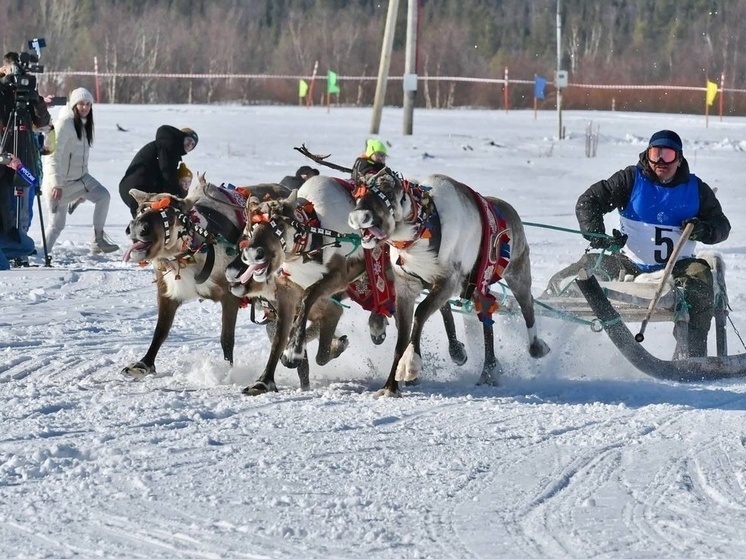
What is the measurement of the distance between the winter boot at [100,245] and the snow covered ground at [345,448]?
1836 mm

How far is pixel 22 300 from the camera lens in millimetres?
9414

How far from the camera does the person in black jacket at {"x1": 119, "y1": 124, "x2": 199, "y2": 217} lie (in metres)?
10.5

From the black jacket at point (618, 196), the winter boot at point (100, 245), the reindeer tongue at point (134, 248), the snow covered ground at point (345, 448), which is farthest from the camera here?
the winter boot at point (100, 245)

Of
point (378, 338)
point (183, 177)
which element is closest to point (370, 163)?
point (378, 338)

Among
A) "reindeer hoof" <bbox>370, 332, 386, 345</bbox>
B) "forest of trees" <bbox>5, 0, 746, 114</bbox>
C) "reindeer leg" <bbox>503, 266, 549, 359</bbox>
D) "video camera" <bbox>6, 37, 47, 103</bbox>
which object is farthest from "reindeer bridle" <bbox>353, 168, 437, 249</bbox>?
"forest of trees" <bbox>5, 0, 746, 114</bbox>

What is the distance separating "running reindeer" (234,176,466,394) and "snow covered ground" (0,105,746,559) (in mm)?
376

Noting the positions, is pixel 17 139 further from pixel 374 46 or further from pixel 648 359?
pixel 374 46

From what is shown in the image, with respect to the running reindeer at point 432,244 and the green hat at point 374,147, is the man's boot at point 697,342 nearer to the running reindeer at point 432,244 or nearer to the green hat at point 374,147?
the running reindeer at point 432,244

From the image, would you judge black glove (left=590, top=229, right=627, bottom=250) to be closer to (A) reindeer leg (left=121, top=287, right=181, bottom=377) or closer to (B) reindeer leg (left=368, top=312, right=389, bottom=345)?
(B) reindeer leg (left=368, top=312, right=389, bottom=345)

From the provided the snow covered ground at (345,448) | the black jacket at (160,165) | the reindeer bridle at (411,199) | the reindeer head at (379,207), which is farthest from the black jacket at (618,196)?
the black jacket at (160,165)

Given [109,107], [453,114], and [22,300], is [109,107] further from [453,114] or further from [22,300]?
[22,300]

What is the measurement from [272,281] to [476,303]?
43.5 inches

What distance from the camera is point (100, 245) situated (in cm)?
1214

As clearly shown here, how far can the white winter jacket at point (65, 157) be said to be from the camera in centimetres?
1170
